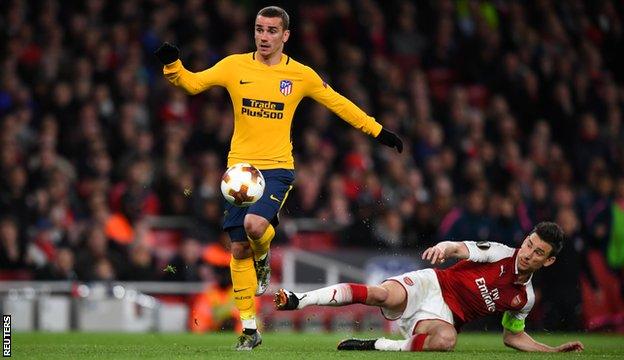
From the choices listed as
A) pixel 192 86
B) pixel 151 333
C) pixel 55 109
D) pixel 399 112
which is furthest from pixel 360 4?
pixel 192 86

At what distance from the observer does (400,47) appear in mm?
18750

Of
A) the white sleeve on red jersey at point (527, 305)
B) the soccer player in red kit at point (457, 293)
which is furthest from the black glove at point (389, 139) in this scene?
the white sleeve on red jersey at point (527, 305)

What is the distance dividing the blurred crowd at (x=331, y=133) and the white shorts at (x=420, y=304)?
482 cm

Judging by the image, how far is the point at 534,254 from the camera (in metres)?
9.41

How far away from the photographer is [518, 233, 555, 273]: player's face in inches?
369

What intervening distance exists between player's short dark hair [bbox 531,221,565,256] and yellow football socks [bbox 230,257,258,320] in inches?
79.0

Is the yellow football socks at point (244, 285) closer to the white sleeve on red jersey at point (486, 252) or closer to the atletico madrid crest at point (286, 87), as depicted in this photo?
the atletico madrid crest at point (286, 87)

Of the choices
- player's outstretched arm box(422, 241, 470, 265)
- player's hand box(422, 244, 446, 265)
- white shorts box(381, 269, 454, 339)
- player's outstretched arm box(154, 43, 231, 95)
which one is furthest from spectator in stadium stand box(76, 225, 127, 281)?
player's hand box(422, 244, 446, 265)

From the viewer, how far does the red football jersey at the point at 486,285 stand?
9.59 meters

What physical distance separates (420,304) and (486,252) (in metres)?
0.57

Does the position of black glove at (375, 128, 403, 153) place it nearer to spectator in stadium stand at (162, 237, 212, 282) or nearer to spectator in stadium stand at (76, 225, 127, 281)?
spectator in stadium stand at (162, 237, 212, 282)

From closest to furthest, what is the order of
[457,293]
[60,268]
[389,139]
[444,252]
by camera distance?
[444,252] < [457,293] < [389,139] < [60,268]

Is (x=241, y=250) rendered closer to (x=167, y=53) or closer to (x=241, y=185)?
(x=241, y=185)

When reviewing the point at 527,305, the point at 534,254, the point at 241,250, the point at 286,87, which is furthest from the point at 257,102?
the point at 527,305
